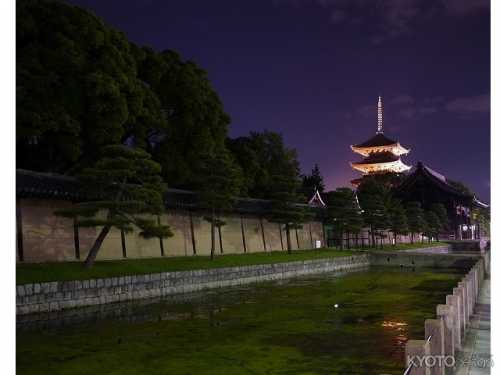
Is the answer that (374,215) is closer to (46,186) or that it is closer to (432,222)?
(432,222)

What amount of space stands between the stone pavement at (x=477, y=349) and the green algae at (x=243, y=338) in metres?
1.40

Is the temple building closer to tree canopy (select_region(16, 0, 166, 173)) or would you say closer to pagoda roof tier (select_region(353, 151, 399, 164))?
pagoda roof tier (select_region(353, 151, 399, 164))

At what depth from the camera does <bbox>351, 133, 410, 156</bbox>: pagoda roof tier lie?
239 feet

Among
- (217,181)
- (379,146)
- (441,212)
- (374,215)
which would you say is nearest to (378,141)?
(379,146)

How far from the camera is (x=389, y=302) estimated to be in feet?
61.1

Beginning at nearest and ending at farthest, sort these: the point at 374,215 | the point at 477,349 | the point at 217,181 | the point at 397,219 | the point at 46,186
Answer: the point at 477,349 < the point at 46,186 < the point at 217,181 < the point at 374,215 < the point at 397,219

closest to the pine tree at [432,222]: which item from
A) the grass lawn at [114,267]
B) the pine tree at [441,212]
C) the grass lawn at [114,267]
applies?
the pine tree at [441,212]

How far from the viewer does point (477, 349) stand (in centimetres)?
911

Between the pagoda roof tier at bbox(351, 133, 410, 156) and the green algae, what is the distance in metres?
55.0

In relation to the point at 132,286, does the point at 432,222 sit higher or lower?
higher

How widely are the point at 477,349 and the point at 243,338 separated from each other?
5.40 meters

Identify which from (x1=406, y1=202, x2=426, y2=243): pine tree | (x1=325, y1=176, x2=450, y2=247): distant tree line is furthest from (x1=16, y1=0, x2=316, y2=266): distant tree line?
(x1=406, y1=202, x2=426, y2=243): pine tree

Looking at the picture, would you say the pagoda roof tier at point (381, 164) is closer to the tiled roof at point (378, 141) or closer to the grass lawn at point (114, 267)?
the tiled roof at point (378, 141)
